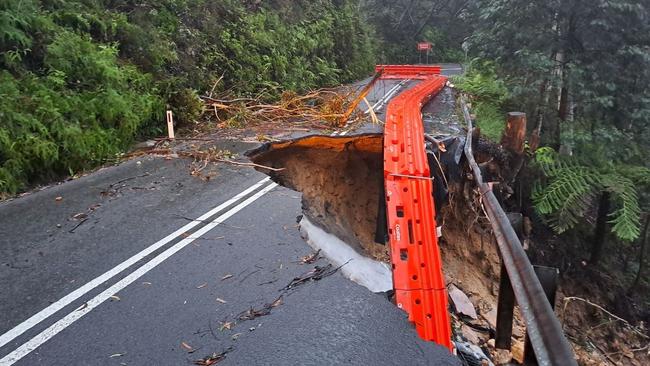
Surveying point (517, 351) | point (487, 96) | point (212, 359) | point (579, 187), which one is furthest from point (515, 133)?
point (212, 359)

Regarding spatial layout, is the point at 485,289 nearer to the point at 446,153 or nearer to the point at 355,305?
the point at 446,153

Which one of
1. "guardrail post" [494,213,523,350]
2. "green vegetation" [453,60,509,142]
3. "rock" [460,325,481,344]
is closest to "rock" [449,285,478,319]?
"rock" [460,325,481,344]

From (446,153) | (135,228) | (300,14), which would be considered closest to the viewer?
(135,228)

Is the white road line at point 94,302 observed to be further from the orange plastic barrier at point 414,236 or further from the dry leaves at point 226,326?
the orange plastic barrier at point 414,236

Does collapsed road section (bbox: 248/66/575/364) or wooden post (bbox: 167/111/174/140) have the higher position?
wooden post (bbox: 167/111/174/140)

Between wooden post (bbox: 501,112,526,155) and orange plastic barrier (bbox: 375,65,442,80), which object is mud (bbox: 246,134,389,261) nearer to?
wooden post (bbox: 501,112,526,155)

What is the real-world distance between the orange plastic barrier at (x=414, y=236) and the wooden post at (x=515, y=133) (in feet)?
5.71

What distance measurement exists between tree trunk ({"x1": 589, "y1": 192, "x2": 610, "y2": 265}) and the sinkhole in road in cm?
568

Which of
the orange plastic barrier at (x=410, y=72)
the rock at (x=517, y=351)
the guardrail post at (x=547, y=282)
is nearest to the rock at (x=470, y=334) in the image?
the rock at (x=517, y=351)

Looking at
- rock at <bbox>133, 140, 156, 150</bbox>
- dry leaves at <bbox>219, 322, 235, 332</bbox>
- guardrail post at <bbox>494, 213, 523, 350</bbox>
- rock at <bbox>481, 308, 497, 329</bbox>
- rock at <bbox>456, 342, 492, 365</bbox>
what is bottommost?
rock at <bbox>481, 308, 497, 329</bbox>

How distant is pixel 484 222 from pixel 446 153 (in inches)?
70.3

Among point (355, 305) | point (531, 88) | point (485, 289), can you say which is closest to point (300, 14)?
point (531, 88)

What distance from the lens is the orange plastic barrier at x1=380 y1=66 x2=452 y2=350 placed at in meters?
3.85

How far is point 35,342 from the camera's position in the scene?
10.7 feet
